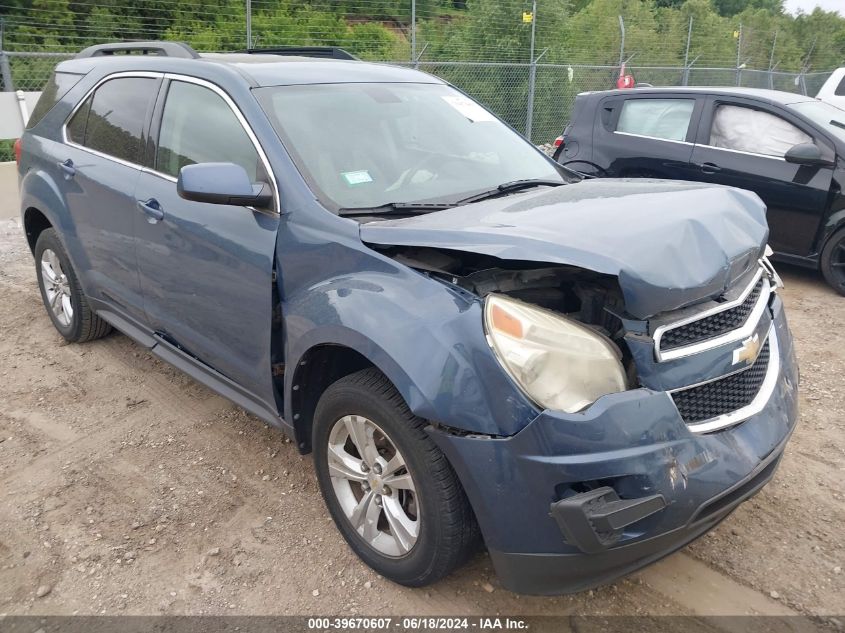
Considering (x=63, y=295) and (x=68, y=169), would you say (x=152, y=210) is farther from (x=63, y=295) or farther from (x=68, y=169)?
(x=63, y=295)

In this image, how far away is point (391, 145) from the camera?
10.3 ft

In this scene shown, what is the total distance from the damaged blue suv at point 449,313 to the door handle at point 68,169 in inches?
23.3

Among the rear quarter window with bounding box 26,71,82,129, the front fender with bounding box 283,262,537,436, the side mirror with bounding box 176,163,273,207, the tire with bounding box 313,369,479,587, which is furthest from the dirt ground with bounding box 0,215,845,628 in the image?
the rear quarter window with bounding box 26,71,82,129

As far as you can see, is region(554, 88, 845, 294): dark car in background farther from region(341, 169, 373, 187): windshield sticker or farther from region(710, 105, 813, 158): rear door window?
region(341, 169, 373, 187): windshield sticker

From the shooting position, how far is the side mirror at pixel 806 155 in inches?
225

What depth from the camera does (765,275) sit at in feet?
9.14

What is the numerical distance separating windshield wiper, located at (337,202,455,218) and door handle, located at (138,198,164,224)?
1.14 meters

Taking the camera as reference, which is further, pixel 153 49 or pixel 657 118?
pixel 657 118

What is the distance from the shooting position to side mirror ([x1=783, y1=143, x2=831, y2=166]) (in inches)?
225

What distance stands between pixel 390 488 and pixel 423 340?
65 centimetres

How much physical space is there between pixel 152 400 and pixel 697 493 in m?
3.15

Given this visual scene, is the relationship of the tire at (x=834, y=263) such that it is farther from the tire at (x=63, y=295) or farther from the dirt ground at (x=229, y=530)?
the tire at (x=63, y=295)

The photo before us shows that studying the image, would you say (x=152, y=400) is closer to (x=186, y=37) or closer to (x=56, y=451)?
(x=56, y=451)

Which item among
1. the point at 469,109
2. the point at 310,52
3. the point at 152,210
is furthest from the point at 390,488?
the point at 310,52
